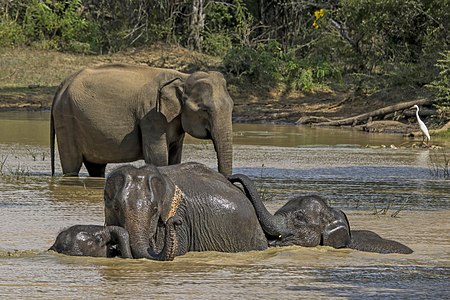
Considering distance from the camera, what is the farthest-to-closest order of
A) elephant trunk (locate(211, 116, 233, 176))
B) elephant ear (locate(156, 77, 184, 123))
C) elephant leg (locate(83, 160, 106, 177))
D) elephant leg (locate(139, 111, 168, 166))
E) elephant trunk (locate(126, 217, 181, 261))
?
elephant leg (locate(83, 160, 106, 177)) < elephant ear (locate(156, 77, 184, 123)) < elephant leg (locate(139, 111, 168, 166)) < elephant trunk (locate(211, 116, 233, 176)) < elephant trunk (locate(126, 217, 181, 261))

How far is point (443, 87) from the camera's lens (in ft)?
88.2

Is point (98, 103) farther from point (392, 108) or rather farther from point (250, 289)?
point (392, 108)

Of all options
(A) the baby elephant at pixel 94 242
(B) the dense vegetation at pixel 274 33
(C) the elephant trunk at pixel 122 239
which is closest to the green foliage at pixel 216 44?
(B) the dense vegetation at pixel 274 33

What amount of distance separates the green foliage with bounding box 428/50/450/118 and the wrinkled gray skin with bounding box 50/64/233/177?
12.8 metres

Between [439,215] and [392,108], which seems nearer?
[439,215]

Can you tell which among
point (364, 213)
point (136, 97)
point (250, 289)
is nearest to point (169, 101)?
point (136, 97)

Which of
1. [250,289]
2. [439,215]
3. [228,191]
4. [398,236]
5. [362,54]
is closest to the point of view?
[250,289]

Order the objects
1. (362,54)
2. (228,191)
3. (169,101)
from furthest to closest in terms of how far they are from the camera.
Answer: (362,54) → (169,101) → (228,191)

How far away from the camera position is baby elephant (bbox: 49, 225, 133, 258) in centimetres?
818

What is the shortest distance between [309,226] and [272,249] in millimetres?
397

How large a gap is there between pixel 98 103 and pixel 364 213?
4.96 metres

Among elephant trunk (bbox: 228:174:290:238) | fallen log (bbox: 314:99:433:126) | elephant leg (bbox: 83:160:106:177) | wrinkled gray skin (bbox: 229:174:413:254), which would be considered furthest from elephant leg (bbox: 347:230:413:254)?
fallen log (bbox: 314:99:433:126)

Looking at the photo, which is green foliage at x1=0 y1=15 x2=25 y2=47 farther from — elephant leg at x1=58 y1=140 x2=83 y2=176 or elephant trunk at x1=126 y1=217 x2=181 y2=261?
elephant trunk at x1=126 y1=217 x2=181 y2=261

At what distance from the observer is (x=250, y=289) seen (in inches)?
290
